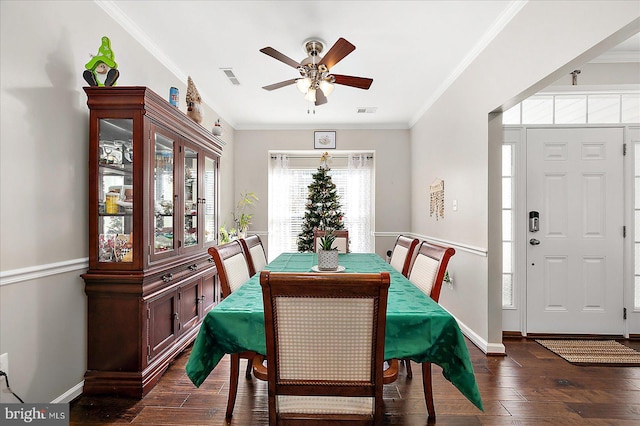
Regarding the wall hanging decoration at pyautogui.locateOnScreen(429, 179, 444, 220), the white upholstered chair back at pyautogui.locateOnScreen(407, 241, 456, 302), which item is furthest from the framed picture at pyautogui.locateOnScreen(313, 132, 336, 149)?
the white upholstered chair back at pyautogui.locateOnScreen(407, 241, 456, 302)

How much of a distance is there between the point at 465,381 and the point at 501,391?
1.25 m

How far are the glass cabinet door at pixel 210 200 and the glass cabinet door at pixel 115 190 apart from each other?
39.9 inches

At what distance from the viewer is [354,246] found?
5660 millimetres

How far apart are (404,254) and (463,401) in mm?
1065

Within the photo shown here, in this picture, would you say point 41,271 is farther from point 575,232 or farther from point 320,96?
point 575,232

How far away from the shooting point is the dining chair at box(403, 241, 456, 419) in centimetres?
180

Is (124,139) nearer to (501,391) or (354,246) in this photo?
(501,391)

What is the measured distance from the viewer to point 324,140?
5.48 m

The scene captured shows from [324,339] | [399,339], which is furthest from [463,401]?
[324,339]

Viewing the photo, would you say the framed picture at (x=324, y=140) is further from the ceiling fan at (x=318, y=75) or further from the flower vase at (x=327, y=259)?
the flower vase at (x=327, y=259)

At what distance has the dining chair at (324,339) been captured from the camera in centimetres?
112

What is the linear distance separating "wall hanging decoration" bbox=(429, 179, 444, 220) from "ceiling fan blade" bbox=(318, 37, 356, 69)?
2.15m

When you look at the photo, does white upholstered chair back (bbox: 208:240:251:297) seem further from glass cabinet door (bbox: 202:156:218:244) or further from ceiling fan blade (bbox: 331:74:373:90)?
ceiling fan blade (bbox: 331:74:373:90)

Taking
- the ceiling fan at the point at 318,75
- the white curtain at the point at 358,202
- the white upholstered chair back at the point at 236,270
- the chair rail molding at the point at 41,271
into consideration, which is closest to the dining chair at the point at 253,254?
the white upholstered chair back at the point at 236,270
